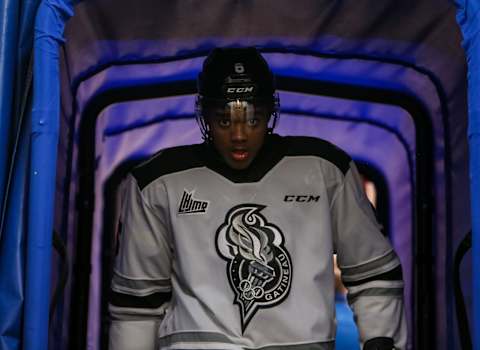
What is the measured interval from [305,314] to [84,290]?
1058mm

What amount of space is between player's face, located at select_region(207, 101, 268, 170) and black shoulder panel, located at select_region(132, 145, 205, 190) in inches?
5.5

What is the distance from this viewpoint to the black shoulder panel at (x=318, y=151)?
2.99 meters

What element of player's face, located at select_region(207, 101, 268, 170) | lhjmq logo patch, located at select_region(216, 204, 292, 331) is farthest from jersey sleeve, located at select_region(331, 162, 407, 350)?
player's face, located at select_region(207, 101, 268, 170)

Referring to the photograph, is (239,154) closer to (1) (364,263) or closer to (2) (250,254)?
(2) (250,254)

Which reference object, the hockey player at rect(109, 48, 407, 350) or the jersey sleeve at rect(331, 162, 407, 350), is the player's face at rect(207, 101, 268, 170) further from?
the jersey sleeve at rect(331, 162, 407, 350)

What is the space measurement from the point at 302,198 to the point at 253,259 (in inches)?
10.0

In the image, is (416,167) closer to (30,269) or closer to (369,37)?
(369,37)

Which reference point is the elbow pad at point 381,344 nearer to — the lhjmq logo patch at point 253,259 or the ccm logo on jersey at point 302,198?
the lhjmq logo patch at point 253,259

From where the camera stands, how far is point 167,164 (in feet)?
9.89

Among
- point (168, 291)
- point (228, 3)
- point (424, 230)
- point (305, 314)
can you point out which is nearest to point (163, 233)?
point (168, 291)

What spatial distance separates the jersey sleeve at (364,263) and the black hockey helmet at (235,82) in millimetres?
352

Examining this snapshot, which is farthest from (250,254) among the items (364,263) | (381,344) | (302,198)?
(381,344)

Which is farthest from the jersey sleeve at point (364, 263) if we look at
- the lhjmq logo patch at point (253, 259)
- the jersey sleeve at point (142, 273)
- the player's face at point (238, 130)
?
the jersey sleeve at point (142, 273)

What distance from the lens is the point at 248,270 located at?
2.84 meters
